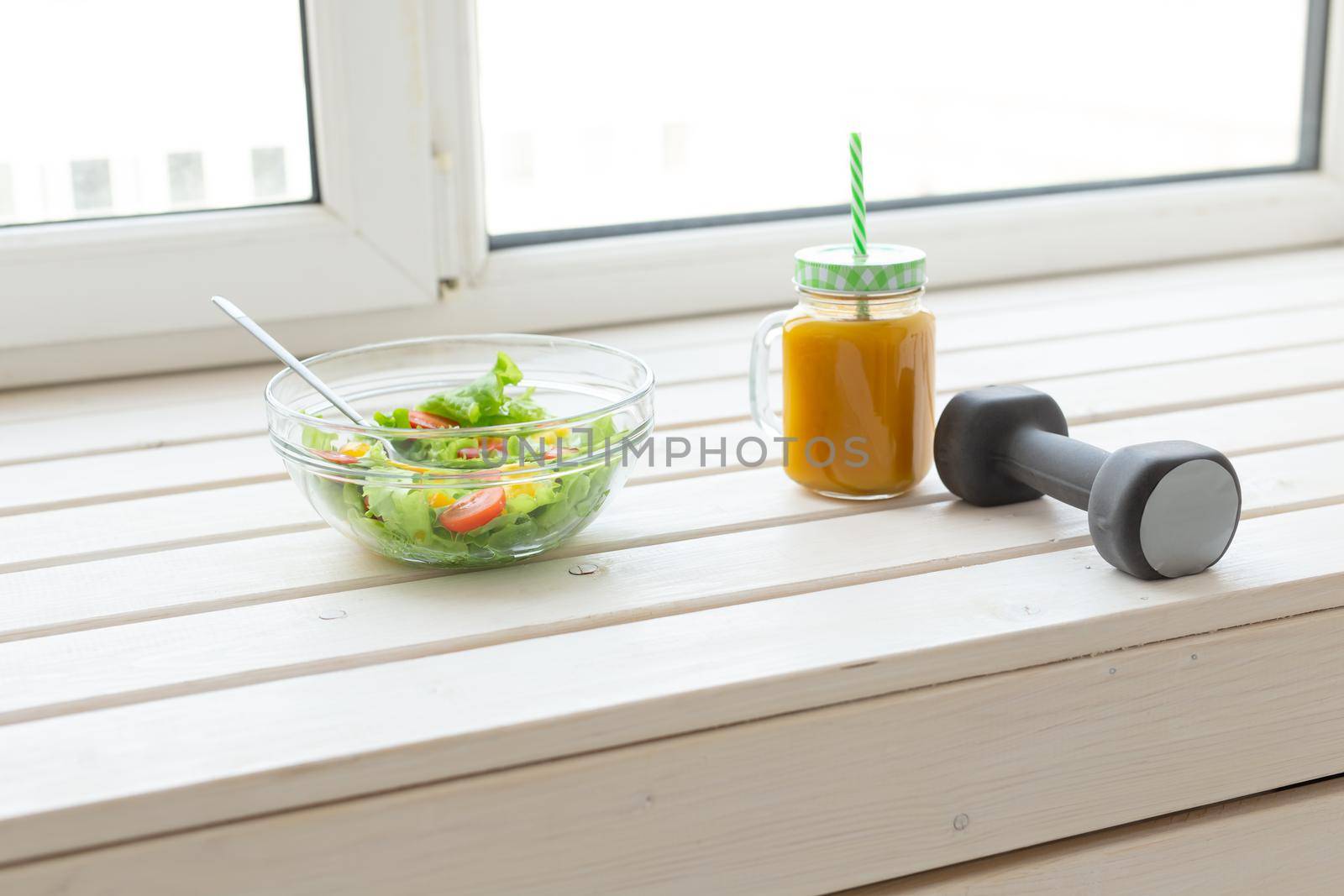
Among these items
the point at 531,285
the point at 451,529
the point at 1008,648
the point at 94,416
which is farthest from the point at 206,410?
the point at 1008,648

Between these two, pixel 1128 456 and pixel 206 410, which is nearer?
pixel 1128 456

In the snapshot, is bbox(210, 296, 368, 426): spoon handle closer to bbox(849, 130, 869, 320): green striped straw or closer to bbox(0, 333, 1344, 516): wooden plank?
bbox(0, 333, 1344, 516): wooden plank

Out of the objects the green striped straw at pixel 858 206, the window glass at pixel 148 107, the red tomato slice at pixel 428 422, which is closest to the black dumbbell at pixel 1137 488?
the green striped straw at pixel 858 206

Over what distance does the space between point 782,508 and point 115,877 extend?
1.50ft

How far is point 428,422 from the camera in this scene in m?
0.82

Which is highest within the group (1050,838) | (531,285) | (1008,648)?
(531,285)

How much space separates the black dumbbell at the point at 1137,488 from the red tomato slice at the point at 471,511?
11.8 inches

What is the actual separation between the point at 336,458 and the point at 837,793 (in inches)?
13.0

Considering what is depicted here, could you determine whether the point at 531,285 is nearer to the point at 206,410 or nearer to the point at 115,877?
the point at 206,410

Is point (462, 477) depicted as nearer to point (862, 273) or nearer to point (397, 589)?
point (397, 589)

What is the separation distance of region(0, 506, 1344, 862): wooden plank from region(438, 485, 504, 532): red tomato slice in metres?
0.07

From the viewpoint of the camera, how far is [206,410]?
1.15 metres

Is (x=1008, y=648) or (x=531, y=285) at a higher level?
(x=531, y=285)

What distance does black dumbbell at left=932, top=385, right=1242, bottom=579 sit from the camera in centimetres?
75
